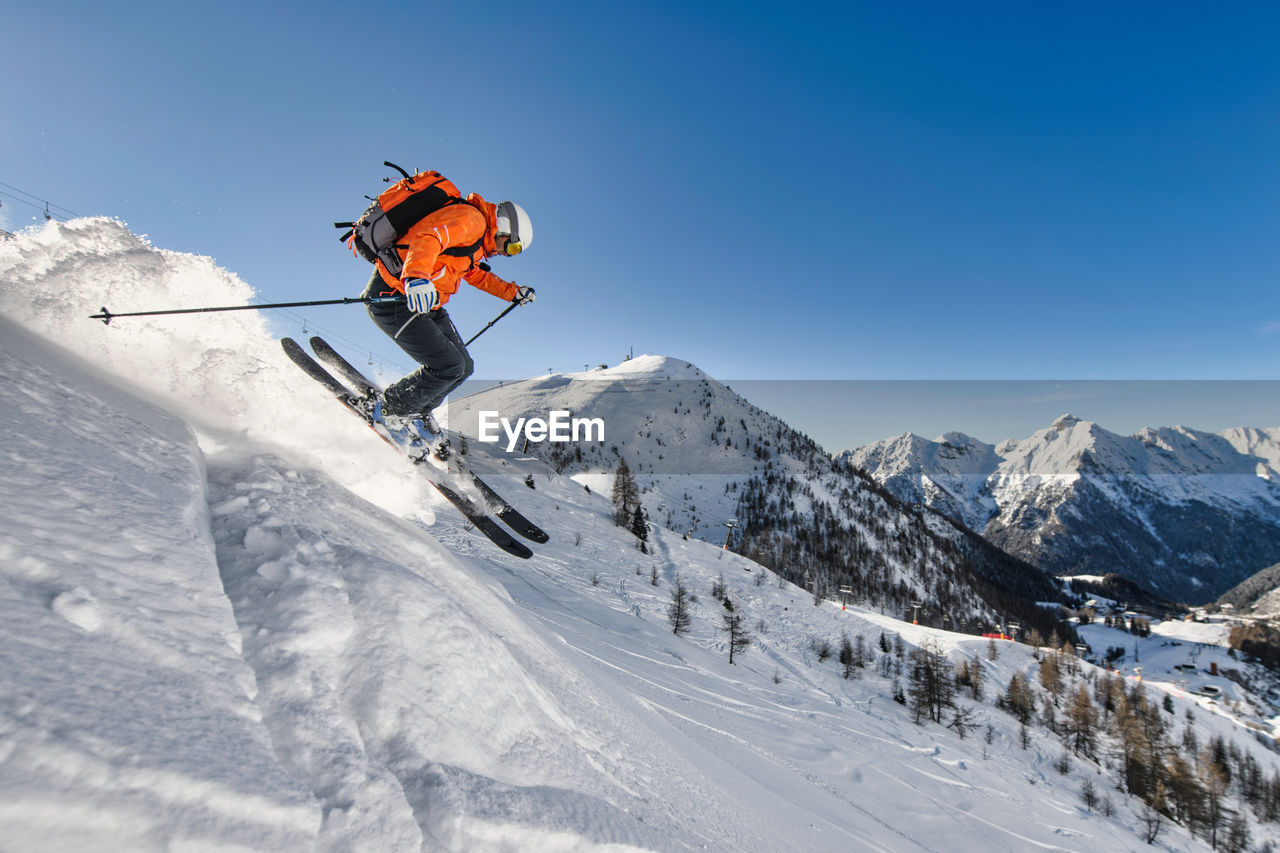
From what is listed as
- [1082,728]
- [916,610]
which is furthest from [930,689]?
[916,610]

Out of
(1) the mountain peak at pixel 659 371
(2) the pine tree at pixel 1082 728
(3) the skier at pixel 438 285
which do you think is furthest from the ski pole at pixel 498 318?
(1) the mountain peak at pixel 659 371

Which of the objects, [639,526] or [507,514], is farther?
[639,526]

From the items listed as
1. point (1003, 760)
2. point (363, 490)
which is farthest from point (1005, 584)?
point (363, 490)

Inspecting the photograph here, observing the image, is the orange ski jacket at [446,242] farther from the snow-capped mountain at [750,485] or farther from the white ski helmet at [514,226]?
the snow-capped mountain at [750,485]

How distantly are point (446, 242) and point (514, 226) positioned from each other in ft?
3.46

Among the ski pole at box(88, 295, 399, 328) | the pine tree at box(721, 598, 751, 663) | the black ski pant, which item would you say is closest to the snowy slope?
the ski pole at box(88, 295, 399, 328)

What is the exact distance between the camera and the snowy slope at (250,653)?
166 centimetres

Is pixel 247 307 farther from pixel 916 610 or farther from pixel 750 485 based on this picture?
pixel 916 610

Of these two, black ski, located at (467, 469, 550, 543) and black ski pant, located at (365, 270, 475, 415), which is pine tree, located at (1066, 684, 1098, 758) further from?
black ski pant, located at (365, 270, 475, 415)

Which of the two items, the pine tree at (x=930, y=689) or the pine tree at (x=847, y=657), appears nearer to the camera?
the pine tree at (x=930, y=689)

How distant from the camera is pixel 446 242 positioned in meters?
5.93

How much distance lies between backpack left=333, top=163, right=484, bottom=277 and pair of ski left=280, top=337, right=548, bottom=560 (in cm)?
348

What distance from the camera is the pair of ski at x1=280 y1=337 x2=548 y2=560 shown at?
888 cm

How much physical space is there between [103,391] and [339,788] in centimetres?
486
